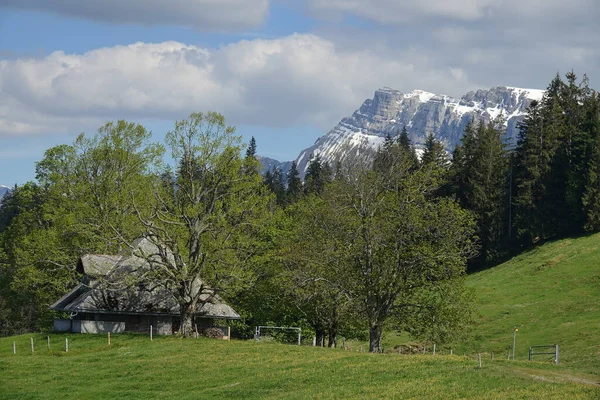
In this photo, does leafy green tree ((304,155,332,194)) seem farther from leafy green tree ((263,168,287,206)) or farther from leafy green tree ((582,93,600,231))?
leafy green tree ((582,93,600,231))

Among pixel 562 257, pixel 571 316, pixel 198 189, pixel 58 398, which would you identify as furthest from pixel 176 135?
pixel 562 257

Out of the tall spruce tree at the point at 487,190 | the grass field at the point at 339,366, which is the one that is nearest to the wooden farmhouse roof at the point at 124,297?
the grass field at the point at 339,366

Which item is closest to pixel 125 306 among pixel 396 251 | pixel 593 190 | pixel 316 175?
pixel 396 251

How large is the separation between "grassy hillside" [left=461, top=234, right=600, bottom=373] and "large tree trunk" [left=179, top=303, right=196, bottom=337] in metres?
20.1

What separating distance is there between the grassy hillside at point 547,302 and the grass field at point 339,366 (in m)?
0.11

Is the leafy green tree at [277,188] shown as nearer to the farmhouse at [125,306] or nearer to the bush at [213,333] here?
the farmhouse at [125,306]

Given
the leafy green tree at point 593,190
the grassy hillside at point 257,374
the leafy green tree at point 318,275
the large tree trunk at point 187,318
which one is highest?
Answer: the leafy green tree at point 593,190

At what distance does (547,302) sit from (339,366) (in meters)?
34.7

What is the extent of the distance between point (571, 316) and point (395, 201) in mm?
19351

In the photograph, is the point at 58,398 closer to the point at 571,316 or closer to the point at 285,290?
the point at 285,290

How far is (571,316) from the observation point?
6322cm

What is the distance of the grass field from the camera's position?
32.2 m

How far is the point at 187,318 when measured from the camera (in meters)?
59.2

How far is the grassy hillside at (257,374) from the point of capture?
31219mm
